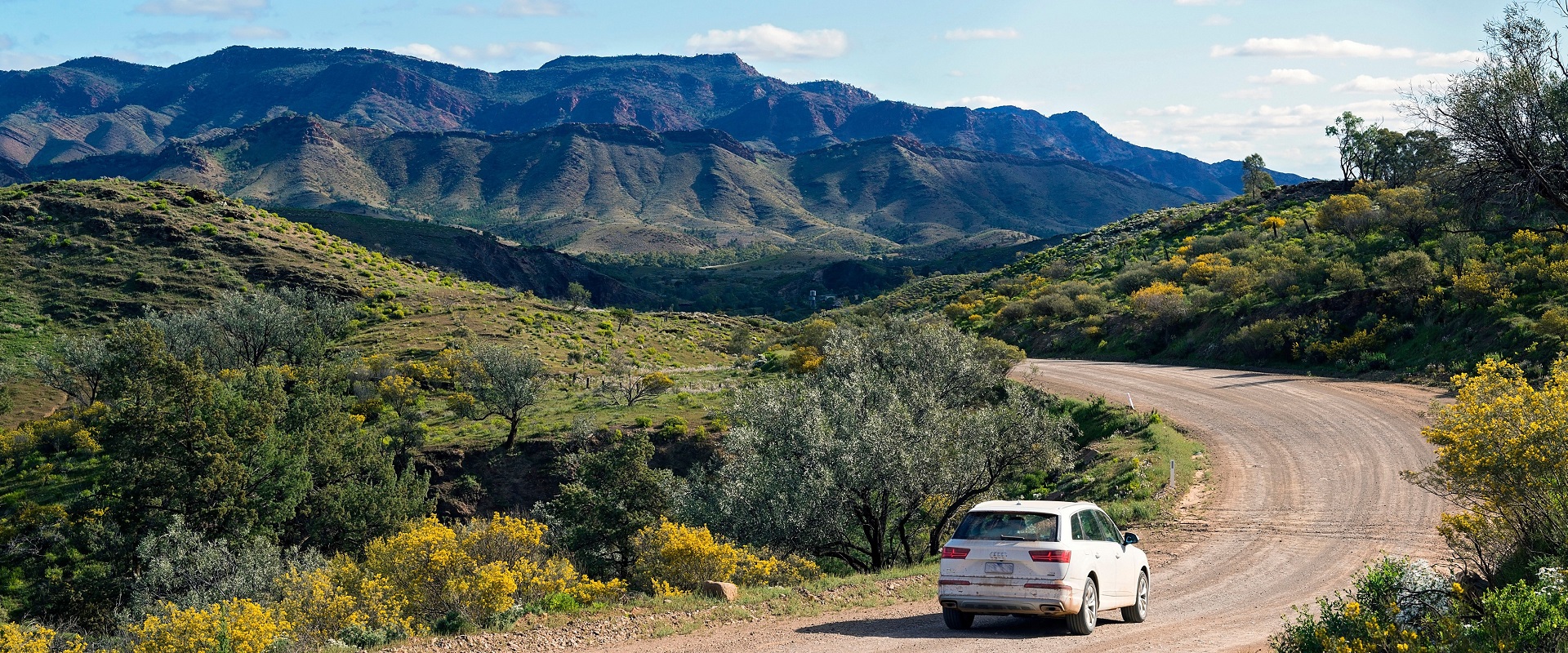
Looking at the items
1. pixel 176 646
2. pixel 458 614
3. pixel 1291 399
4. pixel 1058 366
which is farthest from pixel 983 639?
pixel 1058 366

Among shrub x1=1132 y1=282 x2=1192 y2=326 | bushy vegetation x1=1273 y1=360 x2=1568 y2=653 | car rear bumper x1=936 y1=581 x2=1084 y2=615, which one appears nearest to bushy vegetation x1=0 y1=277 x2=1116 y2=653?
car rear bumper x1=936 y1=581 x2=1084 y2=615

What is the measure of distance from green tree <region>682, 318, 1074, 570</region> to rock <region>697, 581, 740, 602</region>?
590cm

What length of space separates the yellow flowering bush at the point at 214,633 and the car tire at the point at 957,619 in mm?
8463

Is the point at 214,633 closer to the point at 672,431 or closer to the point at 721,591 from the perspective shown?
the point at 721,591

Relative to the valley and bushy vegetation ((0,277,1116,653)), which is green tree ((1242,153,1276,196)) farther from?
bushy vegetation ((0,277,1116,653))

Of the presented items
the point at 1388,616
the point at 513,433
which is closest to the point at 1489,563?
the point at 1388,616

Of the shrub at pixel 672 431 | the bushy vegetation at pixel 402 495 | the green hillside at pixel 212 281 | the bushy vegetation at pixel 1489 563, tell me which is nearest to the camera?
the bushy vegetation at pixel 1489 563

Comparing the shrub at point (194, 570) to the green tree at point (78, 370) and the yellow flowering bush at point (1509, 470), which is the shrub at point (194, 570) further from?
the yellow flowering bush at point (1509, 470)

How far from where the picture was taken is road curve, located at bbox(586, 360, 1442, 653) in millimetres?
11070

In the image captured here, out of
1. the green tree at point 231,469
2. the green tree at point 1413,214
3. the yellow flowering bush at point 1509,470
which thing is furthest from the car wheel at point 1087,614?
the green tree at point 1413,214

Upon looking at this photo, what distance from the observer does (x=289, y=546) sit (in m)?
29.5

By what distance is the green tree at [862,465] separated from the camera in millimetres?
20531

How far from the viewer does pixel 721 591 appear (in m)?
14.1

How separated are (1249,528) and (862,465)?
313 inches
